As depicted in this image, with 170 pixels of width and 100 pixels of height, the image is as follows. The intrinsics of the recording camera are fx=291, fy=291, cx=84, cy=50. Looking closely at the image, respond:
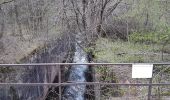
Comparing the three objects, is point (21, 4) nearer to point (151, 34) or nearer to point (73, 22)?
point (73, 22)

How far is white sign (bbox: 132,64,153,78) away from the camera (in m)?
4.61

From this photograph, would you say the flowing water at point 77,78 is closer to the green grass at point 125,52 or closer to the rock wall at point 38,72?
the rock wall at point 38,72

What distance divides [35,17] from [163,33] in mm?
7225

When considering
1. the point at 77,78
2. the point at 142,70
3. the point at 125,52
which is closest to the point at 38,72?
the point at 125,52

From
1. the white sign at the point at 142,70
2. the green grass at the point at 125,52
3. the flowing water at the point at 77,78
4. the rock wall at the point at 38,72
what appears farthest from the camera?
the flowing water at the point at 77,78

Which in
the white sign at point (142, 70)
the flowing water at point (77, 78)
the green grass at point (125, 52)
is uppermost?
the white sign at point (142, 70)

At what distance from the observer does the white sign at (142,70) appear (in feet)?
15.1

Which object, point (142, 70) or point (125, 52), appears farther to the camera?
point (125, 52)

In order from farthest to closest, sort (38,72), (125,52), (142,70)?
1. (125,52)
2. (38,72)
3. (142,70)

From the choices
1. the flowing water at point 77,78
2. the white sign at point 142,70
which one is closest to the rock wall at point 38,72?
the flowing water at point 77,78

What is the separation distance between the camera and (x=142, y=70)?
465 cm

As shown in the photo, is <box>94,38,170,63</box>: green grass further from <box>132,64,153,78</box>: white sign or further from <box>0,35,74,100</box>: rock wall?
<box>132,64,153,78</box>: white sign

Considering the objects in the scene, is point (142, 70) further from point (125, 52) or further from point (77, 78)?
point (77, 78)

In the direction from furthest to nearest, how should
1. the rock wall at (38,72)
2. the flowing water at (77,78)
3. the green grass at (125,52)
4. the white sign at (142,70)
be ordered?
the flowing water at (77,78) < the green grass at (125,52) < the rock wall at (38,72) < the white sign at (142,70)
